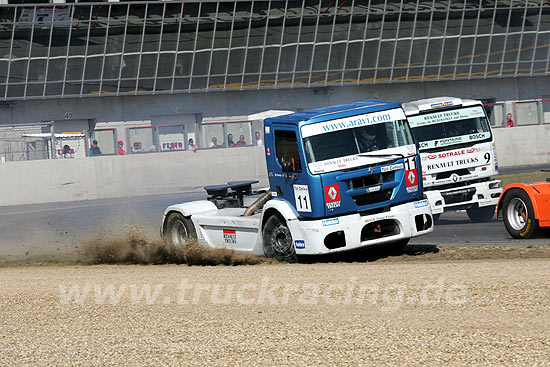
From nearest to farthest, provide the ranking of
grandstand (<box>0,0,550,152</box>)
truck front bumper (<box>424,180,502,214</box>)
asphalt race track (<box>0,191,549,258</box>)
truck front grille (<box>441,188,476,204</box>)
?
asphalt race track (<box>0,191,549,258</box>), truck front bumper (<box>424,180,502,214</box>), truck front grille (<box>441,188,476,204</box>), grandstand (<box>0,0,550,152</box>)

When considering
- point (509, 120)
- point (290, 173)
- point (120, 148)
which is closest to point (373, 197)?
point (290, 173)

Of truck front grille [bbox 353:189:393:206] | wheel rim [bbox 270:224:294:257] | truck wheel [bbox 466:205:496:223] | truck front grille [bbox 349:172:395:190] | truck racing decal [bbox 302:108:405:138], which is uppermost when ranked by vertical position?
truck racing decal [bbox 302:108:405:138]

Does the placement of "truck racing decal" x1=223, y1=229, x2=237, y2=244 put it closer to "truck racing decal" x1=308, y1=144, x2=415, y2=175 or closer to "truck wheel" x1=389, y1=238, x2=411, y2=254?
"truck racing decal" x1=308, y1=144, x2=415, y2=175

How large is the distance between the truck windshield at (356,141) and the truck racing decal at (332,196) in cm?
42

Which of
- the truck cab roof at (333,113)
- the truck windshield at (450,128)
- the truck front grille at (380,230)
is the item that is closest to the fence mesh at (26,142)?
the truck windshield at (450,128)

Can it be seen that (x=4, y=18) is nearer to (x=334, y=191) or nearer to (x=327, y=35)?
(x=327, y=35)

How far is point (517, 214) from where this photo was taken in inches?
526

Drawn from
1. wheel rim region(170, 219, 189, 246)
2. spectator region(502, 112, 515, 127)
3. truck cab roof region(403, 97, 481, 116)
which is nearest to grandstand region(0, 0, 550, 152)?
spectator region(502, 112, 515, 127)

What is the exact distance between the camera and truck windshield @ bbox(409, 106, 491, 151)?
16625 millimetres

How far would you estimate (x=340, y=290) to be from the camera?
896cm

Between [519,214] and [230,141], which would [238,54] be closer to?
[230,141]

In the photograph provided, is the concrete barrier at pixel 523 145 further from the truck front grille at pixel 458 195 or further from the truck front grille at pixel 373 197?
the truck front grille at pixel 373 197

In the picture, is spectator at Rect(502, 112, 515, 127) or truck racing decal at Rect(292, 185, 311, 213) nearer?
truck racing decal at Rect(292, 185, 311, 213)

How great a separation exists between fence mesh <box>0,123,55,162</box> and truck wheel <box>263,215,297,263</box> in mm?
18541
